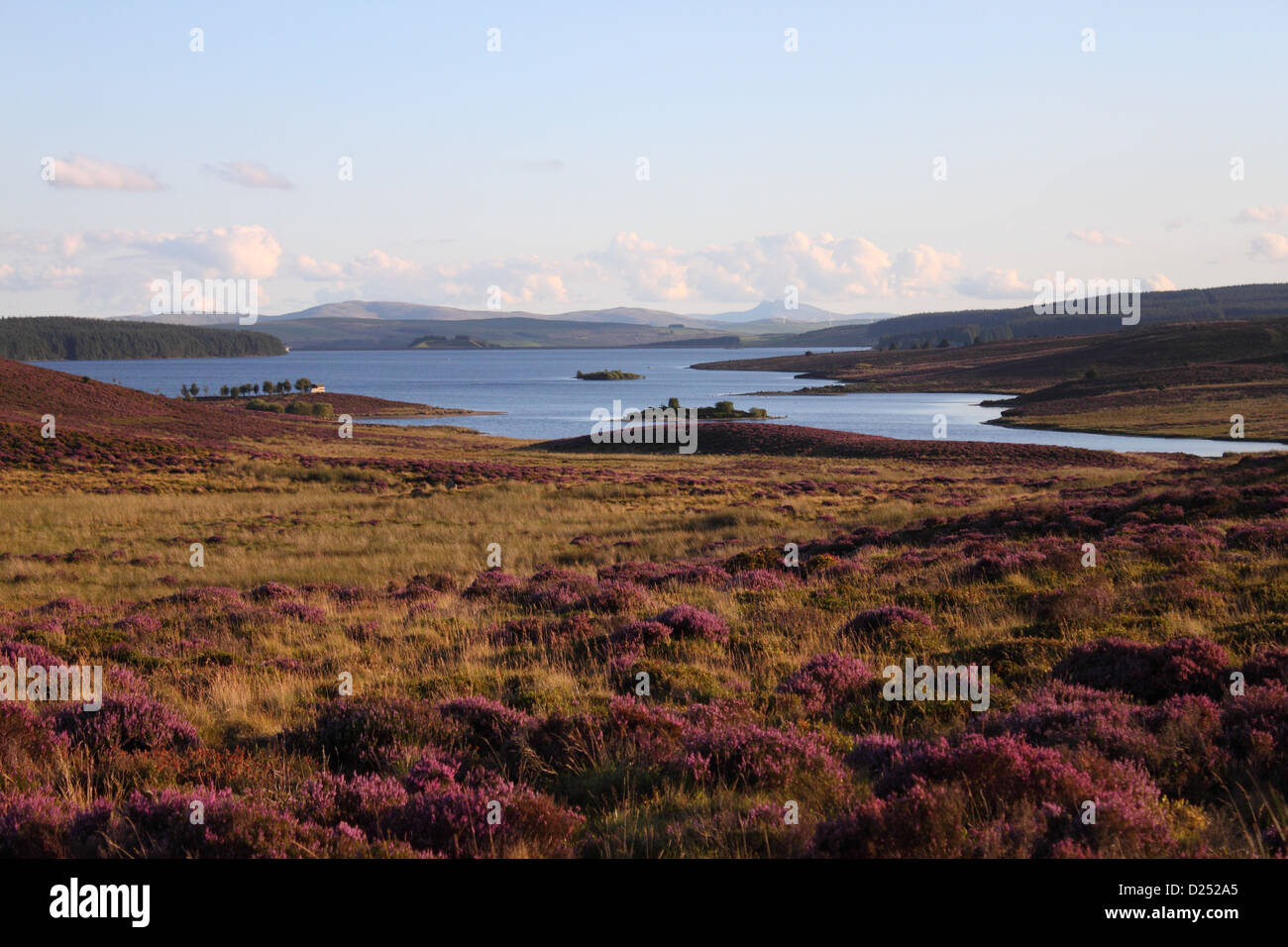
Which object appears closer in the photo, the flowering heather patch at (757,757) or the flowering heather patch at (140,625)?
the flowering heather patch at (757,757)

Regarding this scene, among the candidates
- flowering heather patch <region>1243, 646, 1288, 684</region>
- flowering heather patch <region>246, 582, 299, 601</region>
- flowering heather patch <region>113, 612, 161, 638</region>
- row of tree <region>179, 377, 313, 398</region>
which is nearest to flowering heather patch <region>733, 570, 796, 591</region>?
flowering heather patch <region>1243, 646, 1288, 684</region>

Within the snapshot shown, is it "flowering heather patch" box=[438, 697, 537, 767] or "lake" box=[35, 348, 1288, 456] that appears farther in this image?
"lake" box=[35, 348, 1288, 456]

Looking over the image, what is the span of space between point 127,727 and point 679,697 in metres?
4.55

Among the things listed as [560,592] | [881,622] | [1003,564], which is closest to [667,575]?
[560,592]

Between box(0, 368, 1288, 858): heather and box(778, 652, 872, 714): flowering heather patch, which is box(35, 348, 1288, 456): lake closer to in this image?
box(0, 368, 1288, 858): heather

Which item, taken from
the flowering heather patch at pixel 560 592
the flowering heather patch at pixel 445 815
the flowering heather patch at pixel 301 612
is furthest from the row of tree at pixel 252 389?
the flowering heather patch at pixel 445 815

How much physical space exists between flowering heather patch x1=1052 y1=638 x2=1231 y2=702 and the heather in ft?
0.11

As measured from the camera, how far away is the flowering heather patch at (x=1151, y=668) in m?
7.71

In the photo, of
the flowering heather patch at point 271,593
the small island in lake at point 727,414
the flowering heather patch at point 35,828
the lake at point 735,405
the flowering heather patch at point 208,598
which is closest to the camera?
the flowering heather patch at point 35,828

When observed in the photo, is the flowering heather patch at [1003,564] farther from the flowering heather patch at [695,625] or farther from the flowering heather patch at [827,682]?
the flowering heather patch at [827,682]

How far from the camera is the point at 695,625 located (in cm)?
1093

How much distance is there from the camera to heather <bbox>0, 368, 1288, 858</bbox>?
5188 millimetres

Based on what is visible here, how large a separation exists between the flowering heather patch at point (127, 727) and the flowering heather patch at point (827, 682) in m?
4.98
